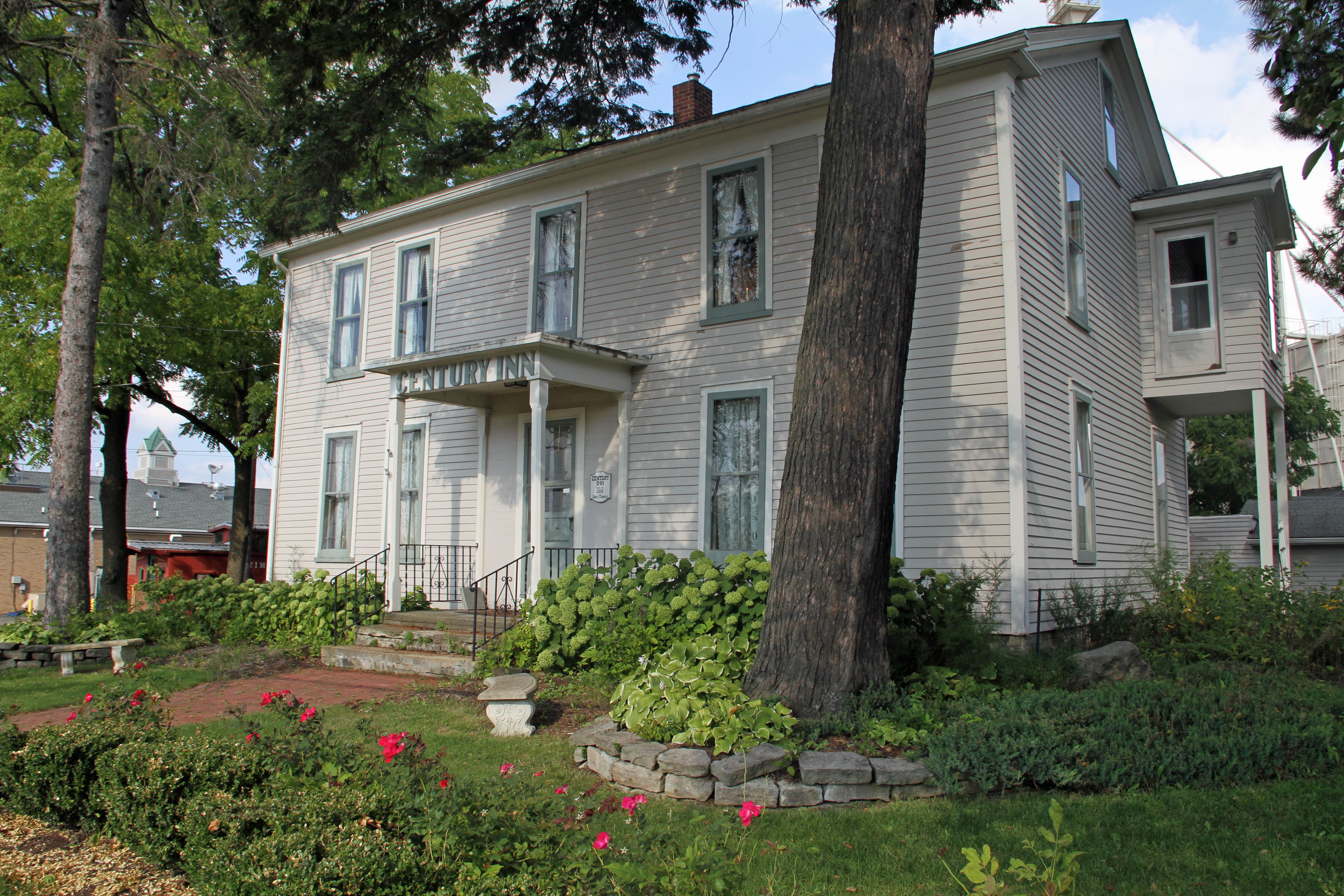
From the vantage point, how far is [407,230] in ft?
46.9


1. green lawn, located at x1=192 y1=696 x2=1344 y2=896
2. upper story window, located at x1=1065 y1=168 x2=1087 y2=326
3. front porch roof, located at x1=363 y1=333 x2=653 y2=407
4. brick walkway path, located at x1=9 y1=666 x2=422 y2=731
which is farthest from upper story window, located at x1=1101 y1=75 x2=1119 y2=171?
brick walkway path, located at x1=9 y1=666 x2=422 y2=731

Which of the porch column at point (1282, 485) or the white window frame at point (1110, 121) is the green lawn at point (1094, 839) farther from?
the white window frame at point (1110, 121)

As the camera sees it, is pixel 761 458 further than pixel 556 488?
No

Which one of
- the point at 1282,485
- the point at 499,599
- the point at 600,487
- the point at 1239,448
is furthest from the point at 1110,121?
the point at 1239,448

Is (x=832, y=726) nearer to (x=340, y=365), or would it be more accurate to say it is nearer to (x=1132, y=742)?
(x=1132, y=742)

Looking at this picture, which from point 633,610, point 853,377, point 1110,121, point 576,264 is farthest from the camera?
point 1110,121

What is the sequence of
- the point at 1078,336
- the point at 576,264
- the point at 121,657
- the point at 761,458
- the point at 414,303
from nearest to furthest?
the point at 761,458 < the point at 121,657 < the point at 1078,336 < the point at 576,264 < the point at 414,303

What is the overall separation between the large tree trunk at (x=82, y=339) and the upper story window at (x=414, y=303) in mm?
3994

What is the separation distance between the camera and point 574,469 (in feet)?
38.5

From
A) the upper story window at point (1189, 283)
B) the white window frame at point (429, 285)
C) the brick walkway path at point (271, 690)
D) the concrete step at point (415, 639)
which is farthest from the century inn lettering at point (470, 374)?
the upper story window at point (1189, 283)

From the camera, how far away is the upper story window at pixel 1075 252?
35.0 feet

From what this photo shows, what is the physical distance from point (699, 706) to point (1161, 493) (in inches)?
437

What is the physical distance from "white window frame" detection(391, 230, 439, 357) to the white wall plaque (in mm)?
3714

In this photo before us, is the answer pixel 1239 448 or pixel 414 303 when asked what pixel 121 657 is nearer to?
pixel 414 303
